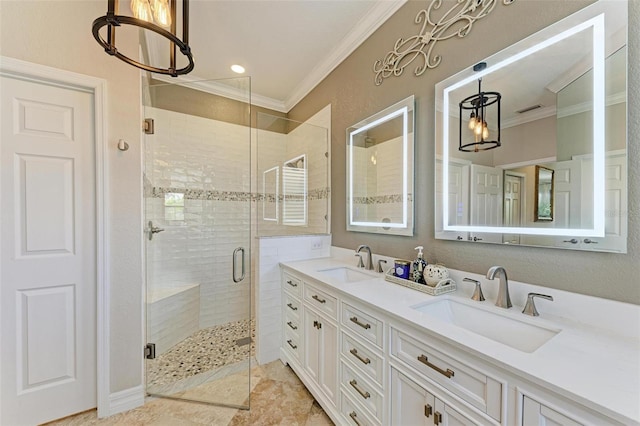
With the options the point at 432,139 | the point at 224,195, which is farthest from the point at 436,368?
the point at 224,195

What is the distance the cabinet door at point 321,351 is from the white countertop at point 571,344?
0.39 metres

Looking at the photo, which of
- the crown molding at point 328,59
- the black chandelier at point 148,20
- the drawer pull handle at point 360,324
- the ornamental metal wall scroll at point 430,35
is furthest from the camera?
the crown molding at point 328,59

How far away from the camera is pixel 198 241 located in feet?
8.61

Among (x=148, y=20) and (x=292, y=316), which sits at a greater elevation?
(x=148, y=20)

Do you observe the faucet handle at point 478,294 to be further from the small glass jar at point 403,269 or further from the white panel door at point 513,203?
the small glass jar at point 403,269

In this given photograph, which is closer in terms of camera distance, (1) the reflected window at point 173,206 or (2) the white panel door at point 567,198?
(2) the white panel door at point 567,198

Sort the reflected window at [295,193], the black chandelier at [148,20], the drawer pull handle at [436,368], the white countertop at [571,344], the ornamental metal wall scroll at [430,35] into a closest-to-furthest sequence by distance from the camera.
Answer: the white countertop at [571,344], the black chandelier at [148,20], the drawer pull handle at [436,368], the ornamental metal wall scroll at [430,35], the reflected window at [295,193]

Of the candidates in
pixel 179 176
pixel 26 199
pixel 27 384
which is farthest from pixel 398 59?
pixel 27 384

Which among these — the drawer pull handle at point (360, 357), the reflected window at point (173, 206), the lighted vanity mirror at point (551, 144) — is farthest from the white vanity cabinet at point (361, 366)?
the reflected window at point (173, 206)

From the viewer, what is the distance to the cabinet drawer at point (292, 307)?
1.95 metres

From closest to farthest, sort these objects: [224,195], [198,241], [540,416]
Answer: [540,416] → [198,241] → [224,195]

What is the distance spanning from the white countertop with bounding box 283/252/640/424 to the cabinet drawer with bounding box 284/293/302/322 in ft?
2.36

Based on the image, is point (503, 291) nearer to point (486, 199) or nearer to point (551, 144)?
point (486, 199)

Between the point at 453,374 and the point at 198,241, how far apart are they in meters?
2.46
